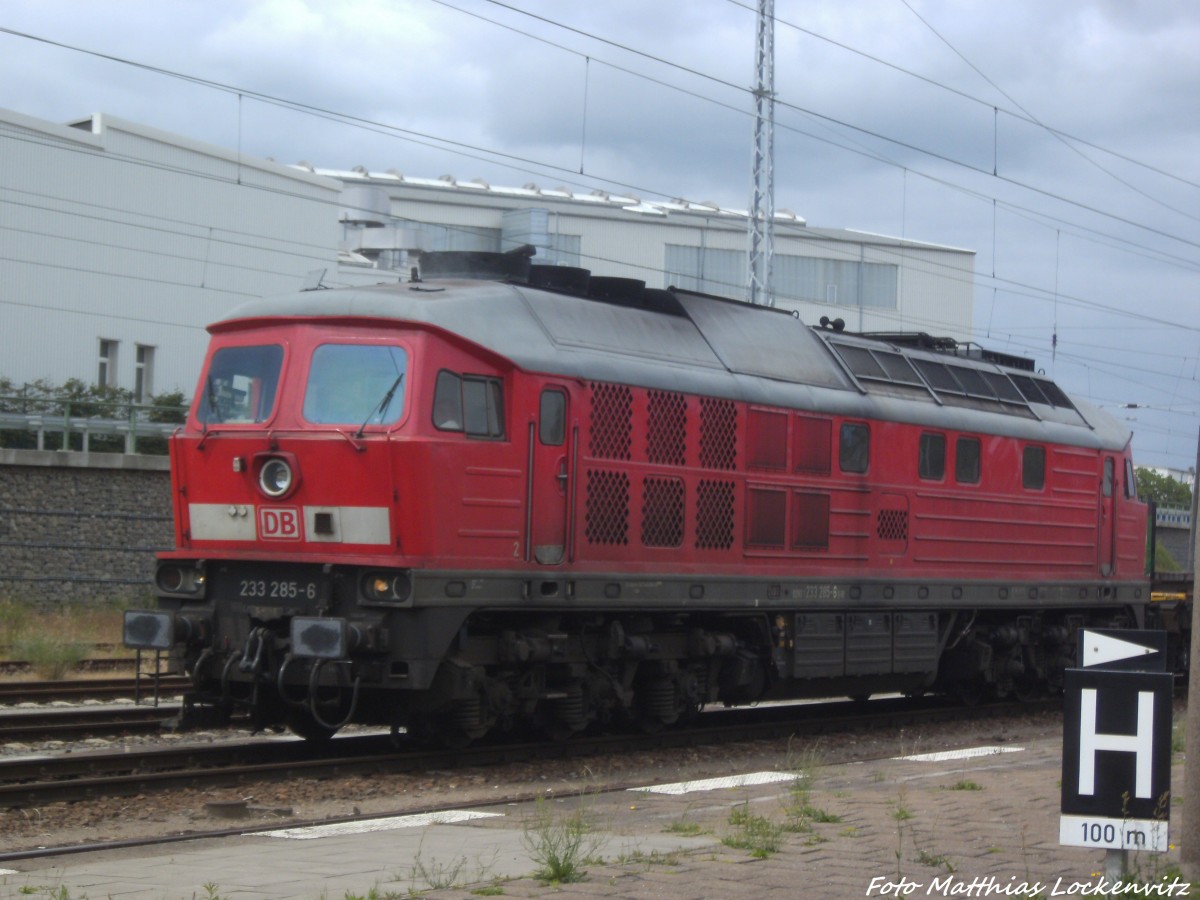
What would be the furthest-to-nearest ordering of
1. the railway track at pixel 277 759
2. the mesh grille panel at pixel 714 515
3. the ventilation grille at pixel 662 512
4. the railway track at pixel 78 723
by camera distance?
the mesh grille panel at pixel 714 515, the railway track at pixel 78 723, the ventilation grille at pixel 662 512, the railway track at pixel 277 759

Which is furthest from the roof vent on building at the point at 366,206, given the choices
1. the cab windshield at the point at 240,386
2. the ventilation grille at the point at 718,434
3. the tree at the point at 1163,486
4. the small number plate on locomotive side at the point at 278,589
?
the small number plate on locomotive side at the point at 278,589

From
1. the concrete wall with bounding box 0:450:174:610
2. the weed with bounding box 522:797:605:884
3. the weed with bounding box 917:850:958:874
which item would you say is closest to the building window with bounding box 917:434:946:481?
the weed with bounding box 522:797:605:884

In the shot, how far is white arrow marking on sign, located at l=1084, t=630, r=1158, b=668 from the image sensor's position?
735 cm

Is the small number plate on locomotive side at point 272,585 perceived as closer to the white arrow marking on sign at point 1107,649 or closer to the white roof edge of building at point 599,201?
the white arrow marking on sign at point 1107,649

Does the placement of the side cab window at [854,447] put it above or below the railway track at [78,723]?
above

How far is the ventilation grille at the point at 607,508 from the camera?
1338cm

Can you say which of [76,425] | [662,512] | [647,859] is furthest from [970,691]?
[76,425]

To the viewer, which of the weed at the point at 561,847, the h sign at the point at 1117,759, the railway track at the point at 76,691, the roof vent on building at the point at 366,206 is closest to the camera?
the h sign at the point at 1117,759

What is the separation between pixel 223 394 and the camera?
516 inches

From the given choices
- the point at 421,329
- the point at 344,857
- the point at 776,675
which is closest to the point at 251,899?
the point at 344,857

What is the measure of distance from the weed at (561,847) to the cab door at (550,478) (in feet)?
11.7

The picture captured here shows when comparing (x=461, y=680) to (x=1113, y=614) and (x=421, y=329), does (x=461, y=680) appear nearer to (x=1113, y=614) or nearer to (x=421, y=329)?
(x=421, y=329)

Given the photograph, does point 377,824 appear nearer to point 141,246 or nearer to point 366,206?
point 141,246

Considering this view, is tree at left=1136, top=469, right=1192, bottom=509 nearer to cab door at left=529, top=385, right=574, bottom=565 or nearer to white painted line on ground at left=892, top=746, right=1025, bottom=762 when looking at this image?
white painted line on ground at left=892, top=746, right=1025, bottom=762
